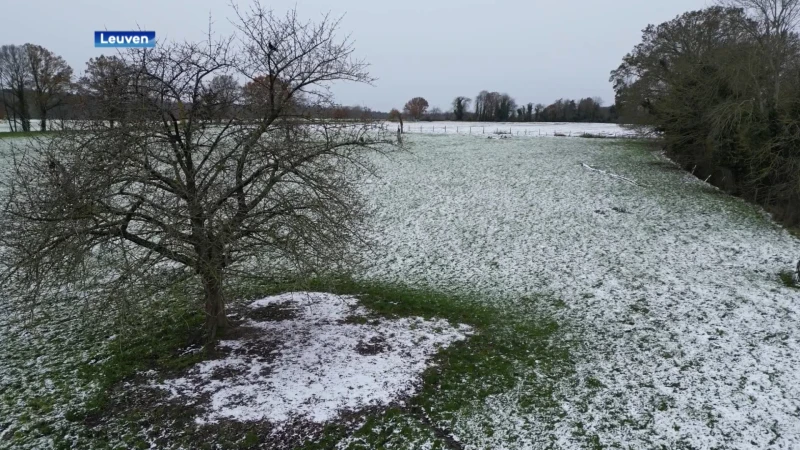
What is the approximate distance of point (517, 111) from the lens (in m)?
108

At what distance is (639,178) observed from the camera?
27.1 metres

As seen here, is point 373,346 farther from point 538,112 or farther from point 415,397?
point 538,112

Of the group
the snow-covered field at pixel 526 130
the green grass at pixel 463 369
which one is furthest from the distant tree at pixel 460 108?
the green grass at pixel 463 369

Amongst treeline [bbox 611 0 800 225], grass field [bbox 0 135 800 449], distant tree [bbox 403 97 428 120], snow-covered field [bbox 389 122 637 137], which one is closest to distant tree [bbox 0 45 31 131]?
snow-covered field [bbox 389 122 637 137]

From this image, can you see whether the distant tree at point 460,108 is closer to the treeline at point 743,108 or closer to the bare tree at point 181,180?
the treeline at point 743,108

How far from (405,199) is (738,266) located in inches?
535

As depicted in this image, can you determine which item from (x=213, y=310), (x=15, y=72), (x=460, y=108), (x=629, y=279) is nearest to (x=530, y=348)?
(x=629, y=279)

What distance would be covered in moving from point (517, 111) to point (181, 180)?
107025 mm

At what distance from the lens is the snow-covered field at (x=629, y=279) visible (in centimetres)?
779

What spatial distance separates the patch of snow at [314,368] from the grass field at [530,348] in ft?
0.98

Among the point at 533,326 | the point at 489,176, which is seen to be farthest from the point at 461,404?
the point at 489,176

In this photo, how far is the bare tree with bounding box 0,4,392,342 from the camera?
7434 mm

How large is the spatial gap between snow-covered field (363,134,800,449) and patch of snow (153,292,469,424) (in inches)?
72.2

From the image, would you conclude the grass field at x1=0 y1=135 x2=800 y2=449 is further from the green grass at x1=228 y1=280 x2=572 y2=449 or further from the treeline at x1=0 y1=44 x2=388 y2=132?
the treeline at x1=0 y1=44 x2=388 y2=132
